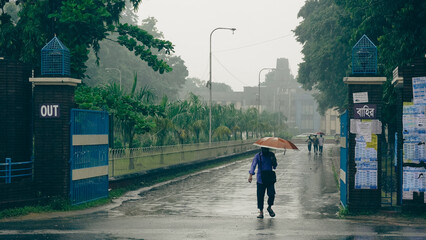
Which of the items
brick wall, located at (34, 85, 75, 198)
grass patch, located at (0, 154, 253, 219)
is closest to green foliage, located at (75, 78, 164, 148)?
brick wall, located at (34, 85, 75, 198)

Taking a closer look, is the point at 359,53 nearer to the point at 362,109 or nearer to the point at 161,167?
the point at 362,109

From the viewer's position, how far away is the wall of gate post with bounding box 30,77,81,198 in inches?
576

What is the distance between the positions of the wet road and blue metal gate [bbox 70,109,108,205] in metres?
0.75

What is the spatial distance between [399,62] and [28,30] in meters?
13.9

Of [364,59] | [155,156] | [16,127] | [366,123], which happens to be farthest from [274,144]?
[155,156]

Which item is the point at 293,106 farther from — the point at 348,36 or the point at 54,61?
the point at 54,61

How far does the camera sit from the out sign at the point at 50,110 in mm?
14641

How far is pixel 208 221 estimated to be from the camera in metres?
12.7

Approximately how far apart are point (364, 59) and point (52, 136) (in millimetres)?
8030

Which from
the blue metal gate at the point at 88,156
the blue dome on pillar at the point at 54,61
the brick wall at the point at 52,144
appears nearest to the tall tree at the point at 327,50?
the blue metal gate at the point at 88,156

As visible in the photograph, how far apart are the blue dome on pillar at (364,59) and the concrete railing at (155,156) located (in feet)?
27.9

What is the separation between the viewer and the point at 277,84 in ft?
590

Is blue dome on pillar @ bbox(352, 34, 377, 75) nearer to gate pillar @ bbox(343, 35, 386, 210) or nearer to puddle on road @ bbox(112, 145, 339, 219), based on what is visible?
gate pillar @ bbox(343, 35, 386, 210)

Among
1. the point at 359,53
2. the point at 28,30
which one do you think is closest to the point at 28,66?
the point at 28,30
